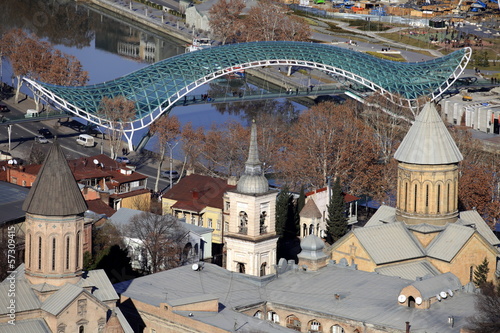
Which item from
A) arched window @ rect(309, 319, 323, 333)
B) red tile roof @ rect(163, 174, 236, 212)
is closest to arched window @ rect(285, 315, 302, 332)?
arched window @ rect(309, 319, 323, 333)

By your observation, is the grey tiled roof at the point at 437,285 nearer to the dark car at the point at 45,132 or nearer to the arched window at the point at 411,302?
the arched window at the point at 411,302

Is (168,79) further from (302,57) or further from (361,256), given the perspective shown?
(361,256)

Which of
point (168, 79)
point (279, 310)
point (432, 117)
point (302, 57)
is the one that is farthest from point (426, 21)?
point (279, 310)

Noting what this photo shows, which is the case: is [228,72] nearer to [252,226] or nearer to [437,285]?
[252,226]

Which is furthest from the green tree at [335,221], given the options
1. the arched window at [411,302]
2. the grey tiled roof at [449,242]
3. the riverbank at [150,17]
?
the riverbank at [150,17]

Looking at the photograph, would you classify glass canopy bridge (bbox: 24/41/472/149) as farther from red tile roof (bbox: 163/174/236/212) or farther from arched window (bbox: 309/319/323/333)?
arched window (bbox: 309/319/323/333)

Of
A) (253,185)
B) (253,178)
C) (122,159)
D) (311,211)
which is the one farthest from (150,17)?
(253,185)
